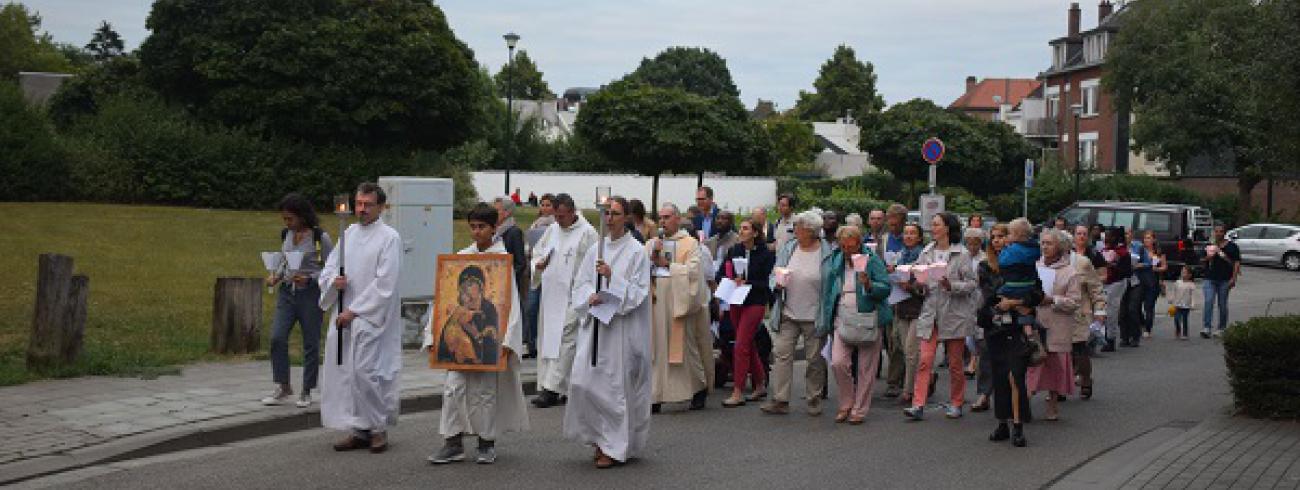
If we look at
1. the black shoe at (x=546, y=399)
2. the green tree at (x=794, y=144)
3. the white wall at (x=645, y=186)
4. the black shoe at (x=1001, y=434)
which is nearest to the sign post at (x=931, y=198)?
the black shoe at (x=1001, y=434)

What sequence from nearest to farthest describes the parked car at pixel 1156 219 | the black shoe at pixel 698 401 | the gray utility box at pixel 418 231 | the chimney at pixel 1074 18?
the black shoe at pixel 698 401
the gray utility box at pixel 418 231
the parked car at pixel 1156 219
the chimney at pixel 1074 18

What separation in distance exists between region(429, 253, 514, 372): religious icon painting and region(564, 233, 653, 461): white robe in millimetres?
571

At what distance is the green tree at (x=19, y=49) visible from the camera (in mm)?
89000

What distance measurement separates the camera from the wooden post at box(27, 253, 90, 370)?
37.5 ft

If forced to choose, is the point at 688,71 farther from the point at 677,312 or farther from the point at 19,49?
the point at 677,312

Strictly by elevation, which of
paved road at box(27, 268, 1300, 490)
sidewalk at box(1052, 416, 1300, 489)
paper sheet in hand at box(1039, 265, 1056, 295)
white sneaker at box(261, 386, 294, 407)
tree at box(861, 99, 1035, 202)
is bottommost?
paved road at box(27, 268, 1300, 490)

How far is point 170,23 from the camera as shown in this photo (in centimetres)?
4294

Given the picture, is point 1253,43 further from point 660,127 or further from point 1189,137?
point 1189,137

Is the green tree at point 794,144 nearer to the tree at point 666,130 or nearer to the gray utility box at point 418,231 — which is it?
the tree at point 666,130

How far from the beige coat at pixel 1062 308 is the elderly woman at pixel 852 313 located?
62.8 inches

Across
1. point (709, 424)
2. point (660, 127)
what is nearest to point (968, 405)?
point (709, 424)

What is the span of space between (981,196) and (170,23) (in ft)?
114

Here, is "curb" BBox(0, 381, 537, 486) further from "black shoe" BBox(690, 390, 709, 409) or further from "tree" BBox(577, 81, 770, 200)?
"tree" BBox(577, 81, 770, 200)

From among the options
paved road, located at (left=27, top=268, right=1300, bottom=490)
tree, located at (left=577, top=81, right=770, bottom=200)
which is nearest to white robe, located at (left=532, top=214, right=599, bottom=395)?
paved road, located at (left=27, top=268, right=1300, bottom=490)
